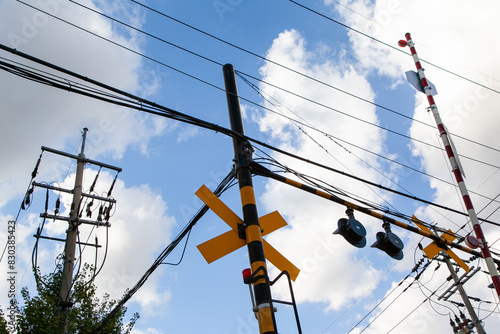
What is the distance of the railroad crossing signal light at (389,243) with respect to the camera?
23.8ft

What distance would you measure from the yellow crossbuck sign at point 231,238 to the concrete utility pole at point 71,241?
6.11 meters

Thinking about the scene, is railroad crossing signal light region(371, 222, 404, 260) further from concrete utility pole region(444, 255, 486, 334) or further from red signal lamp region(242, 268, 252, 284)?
concrete utility pole region(444, 255, 486, 334)

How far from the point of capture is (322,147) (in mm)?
8195

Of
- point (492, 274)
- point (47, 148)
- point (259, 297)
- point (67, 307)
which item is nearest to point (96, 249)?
point (67, 307)

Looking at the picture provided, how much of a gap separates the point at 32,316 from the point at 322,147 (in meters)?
11.1

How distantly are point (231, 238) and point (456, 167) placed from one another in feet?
17.7

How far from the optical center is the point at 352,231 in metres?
6.60

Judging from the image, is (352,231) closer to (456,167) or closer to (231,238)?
(231,238)

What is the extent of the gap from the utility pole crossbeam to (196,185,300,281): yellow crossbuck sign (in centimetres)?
391

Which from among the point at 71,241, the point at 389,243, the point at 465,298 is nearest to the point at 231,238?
the point at 389,243

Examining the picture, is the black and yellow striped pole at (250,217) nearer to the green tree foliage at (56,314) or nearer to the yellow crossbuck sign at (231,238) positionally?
the yellow crossbuck sign at (231,238)

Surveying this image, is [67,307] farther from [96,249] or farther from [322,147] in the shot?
[322,147]

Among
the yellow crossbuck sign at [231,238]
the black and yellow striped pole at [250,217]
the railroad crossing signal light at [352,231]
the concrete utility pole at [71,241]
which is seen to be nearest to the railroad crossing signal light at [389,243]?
the railroad crossing signal light at [352,231]

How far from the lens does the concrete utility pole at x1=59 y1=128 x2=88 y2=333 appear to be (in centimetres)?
944
